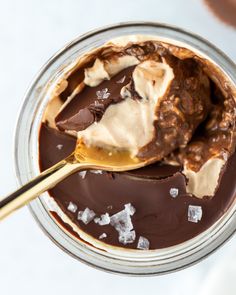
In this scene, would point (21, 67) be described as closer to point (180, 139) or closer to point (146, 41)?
point (146, 41)

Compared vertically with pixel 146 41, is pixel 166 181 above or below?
below

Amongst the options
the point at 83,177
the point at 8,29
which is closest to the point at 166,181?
the point at 83,177

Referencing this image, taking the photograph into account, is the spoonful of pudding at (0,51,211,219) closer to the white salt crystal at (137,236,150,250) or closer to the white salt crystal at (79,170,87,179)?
the white salt crystal at (79,170,87,179)

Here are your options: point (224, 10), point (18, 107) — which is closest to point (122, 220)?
point (18, 107)

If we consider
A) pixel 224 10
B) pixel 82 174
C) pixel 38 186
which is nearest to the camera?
pixel 38 186

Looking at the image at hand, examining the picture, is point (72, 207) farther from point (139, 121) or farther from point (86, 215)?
point (139, 121)

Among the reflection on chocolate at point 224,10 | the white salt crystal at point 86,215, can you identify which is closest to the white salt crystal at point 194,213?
the white salt crystal at point 86,215
